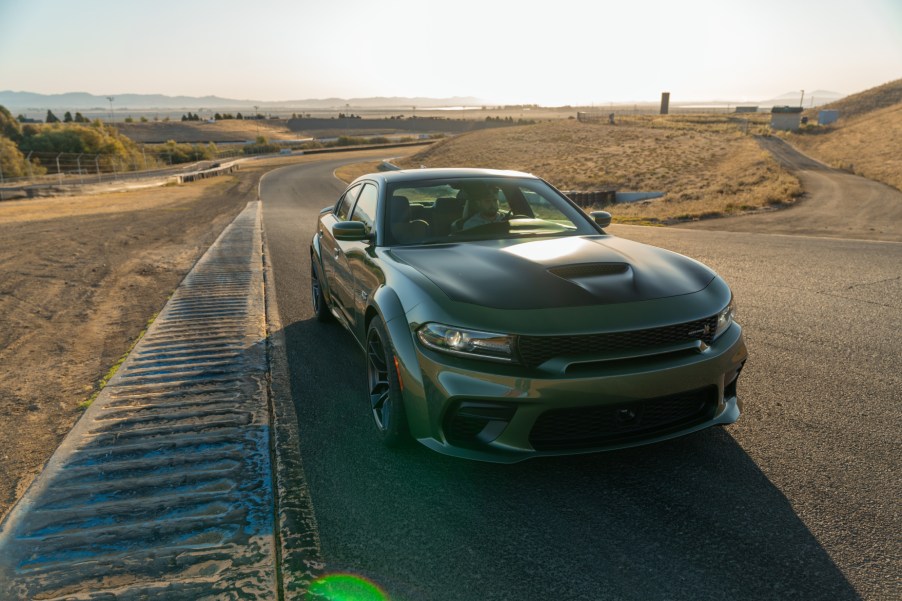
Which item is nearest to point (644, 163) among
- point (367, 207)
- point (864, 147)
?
point (864, 147)

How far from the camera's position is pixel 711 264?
944 cm

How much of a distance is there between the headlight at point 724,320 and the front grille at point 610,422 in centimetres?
33

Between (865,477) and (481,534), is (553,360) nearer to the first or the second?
(481,534)

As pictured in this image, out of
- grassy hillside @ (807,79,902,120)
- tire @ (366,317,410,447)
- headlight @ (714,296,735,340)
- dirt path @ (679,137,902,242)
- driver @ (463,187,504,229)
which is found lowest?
dirt path @ (679,137,902,242)

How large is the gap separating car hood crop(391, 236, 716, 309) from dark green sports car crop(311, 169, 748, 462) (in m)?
0.01

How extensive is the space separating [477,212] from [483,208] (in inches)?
2.8

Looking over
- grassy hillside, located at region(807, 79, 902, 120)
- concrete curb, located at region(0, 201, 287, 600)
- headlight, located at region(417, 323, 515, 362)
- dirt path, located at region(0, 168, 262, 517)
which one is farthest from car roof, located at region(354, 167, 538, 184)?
grassy hillside, located at region(807, 79, 902, 120)

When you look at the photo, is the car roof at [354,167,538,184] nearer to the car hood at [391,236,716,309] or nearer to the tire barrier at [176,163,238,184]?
the car hood at [391,236,716,309]

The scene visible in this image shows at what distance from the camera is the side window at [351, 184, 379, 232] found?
5.02 metres

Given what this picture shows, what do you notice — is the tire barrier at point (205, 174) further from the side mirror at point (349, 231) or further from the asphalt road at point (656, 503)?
the asphalt road at point (656, 503)

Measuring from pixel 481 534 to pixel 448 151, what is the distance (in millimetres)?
54981

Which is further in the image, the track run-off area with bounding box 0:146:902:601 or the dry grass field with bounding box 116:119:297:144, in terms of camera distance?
the dry grass field with bounding box 116:119:297:144

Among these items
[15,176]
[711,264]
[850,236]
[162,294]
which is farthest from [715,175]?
[15,176]

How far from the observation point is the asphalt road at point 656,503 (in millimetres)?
2629
